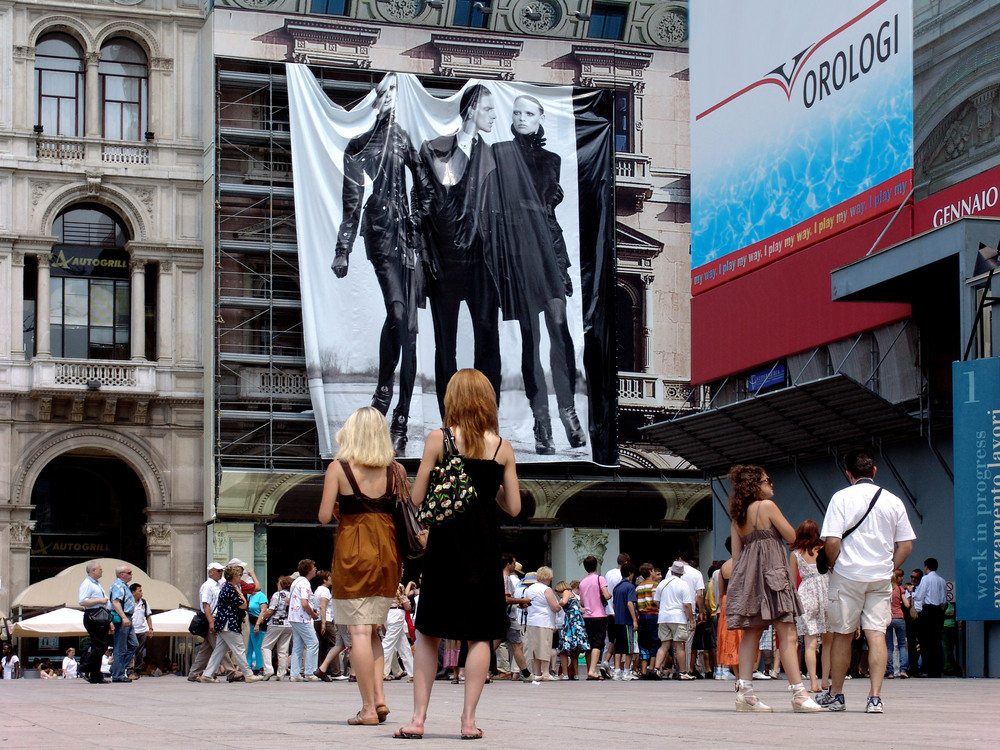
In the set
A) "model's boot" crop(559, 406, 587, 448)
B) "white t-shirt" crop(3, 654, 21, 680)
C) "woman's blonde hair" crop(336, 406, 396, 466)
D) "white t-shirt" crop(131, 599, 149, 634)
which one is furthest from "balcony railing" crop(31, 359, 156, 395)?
"woman's blonde hair" crop(336, 406, 396, 466)

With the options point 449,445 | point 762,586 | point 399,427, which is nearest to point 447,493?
point 449,445

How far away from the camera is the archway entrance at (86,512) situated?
39.8 meters

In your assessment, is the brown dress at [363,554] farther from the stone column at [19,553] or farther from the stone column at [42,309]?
the stone column at [42,309]

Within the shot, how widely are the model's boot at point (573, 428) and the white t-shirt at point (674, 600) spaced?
1766cm

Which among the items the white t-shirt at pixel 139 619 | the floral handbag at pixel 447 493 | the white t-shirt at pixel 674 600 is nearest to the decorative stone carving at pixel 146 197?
the white t-shirt at pixel 139 619

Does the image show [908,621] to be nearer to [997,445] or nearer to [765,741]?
[997,445]

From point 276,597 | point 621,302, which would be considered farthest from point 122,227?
point 276,597

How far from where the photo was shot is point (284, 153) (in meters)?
40.4

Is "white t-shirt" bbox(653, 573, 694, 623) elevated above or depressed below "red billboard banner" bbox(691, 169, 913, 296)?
below

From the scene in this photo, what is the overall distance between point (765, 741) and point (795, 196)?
21450 millimetres

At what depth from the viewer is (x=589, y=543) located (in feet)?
133

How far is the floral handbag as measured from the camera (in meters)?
8.52

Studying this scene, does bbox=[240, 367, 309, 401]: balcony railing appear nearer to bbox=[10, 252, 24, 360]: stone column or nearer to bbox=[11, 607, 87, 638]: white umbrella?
bbox=[10, 252, 24, 360]: stone column

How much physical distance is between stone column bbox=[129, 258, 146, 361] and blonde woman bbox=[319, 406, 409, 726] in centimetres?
3054
